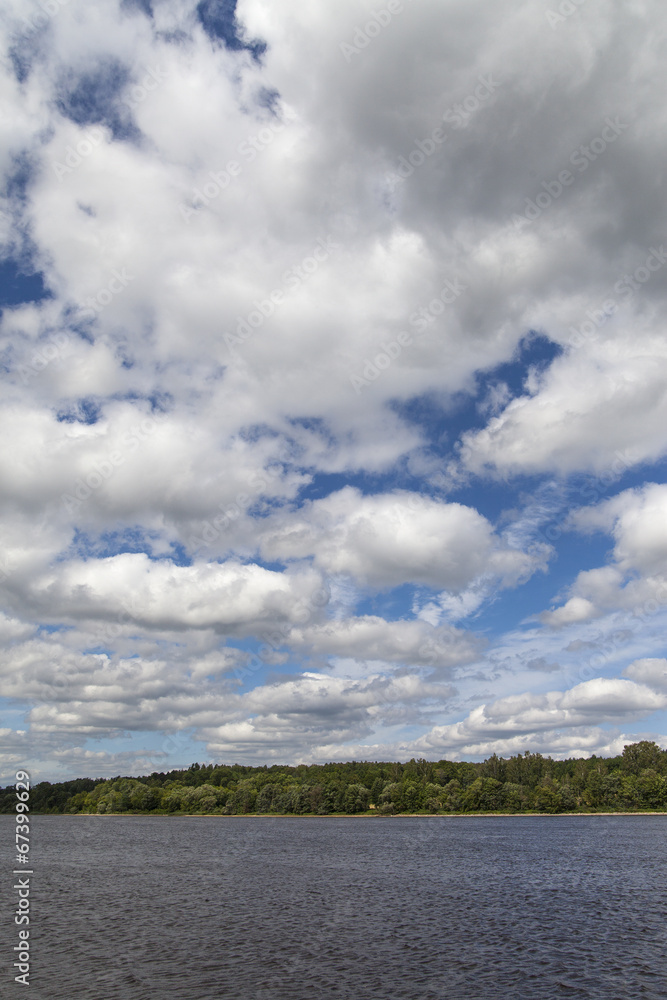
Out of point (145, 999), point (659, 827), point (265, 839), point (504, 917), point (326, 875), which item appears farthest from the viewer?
point (659, 827)

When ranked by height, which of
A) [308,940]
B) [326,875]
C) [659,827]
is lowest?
[659,827]

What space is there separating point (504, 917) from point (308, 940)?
18.6 meters

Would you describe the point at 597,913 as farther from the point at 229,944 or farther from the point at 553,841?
the point at 553,841

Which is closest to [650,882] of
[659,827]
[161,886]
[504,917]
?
[504,917]

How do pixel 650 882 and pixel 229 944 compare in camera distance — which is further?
pixel 650 882

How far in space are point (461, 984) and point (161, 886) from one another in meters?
51.4

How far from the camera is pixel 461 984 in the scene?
120 ft

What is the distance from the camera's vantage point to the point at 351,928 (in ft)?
167

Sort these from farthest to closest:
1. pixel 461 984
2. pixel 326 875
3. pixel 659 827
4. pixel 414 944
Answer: pixel 659 827, pixel 326 875, pixel 414 944, pixel 461 984

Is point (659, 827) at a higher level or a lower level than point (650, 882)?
lower

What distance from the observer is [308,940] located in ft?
155

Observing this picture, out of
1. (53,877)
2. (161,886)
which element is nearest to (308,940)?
(161,886)

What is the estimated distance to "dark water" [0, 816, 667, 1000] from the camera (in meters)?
36.8

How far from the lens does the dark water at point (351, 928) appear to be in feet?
121
